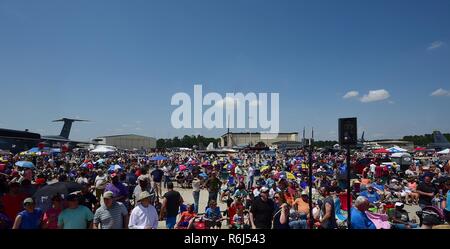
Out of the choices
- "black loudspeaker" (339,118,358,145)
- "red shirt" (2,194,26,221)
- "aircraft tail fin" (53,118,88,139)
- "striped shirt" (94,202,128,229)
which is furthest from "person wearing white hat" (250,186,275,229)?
"aircraft tail fin" (53,118,88,139)

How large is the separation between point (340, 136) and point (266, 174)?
10.8 meters

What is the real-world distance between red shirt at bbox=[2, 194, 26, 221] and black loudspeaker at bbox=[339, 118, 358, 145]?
20.5 ft

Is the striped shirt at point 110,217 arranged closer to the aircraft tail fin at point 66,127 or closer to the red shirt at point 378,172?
the red shirt at point 378,172

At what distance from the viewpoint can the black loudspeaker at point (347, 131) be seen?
487cm

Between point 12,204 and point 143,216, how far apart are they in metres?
3.05

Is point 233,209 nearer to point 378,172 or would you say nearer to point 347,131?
point 347,131

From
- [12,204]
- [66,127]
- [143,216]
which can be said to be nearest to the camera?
[143,216]

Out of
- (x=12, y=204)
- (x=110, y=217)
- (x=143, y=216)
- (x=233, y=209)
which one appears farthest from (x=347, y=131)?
(x=12, y=204)

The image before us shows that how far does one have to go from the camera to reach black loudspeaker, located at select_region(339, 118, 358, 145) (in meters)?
4.87

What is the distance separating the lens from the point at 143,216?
4.42 metres

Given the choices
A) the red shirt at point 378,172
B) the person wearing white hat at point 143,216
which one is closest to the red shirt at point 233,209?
the person wearing white hat at point 143,216

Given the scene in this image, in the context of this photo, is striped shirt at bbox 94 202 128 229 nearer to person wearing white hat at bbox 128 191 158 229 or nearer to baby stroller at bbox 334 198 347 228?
person wearing white hat at bbox 128 191 158 229
